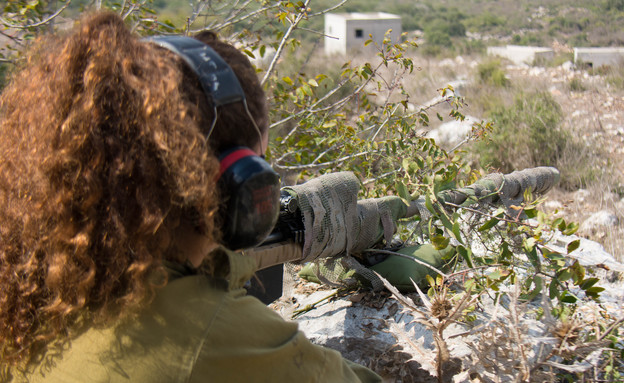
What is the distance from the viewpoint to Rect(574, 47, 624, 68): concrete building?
11.5 m

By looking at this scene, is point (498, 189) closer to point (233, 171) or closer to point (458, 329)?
point (458, 329)

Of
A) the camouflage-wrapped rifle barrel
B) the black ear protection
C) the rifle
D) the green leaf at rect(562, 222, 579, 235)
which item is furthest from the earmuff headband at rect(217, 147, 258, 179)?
the camouflage-wrapped rifle barrel

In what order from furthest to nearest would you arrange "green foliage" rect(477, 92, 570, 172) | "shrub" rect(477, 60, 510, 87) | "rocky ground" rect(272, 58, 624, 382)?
"shrub" rect(477, 60, 510, 87)
"green foliage" rect(477, 92, 570, 172)
"rocky ground" rect(272, 58, 624, 382)

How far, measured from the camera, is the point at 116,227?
863 mm

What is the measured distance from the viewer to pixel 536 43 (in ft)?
81.0

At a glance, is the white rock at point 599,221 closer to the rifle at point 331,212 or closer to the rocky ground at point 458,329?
the rocky ground at point 458,329

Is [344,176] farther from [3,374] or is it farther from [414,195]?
[3,374]

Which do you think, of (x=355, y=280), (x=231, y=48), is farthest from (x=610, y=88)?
(x=231, y=48)

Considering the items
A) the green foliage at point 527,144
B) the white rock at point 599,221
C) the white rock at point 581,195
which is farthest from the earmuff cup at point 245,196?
the green foliage at point 527,144

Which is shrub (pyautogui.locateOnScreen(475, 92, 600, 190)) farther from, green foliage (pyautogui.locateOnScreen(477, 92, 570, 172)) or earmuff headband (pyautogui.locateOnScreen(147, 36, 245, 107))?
earmuff headband (pyautogui.locateOnScreen(147, 36, 245, 107))

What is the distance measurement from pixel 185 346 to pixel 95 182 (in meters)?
0.31

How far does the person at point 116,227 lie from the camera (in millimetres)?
866

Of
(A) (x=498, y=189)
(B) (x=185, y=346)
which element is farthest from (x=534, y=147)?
(B) (x=185, y=346)

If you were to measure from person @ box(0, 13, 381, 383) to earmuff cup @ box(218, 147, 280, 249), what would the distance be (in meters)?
0.04
